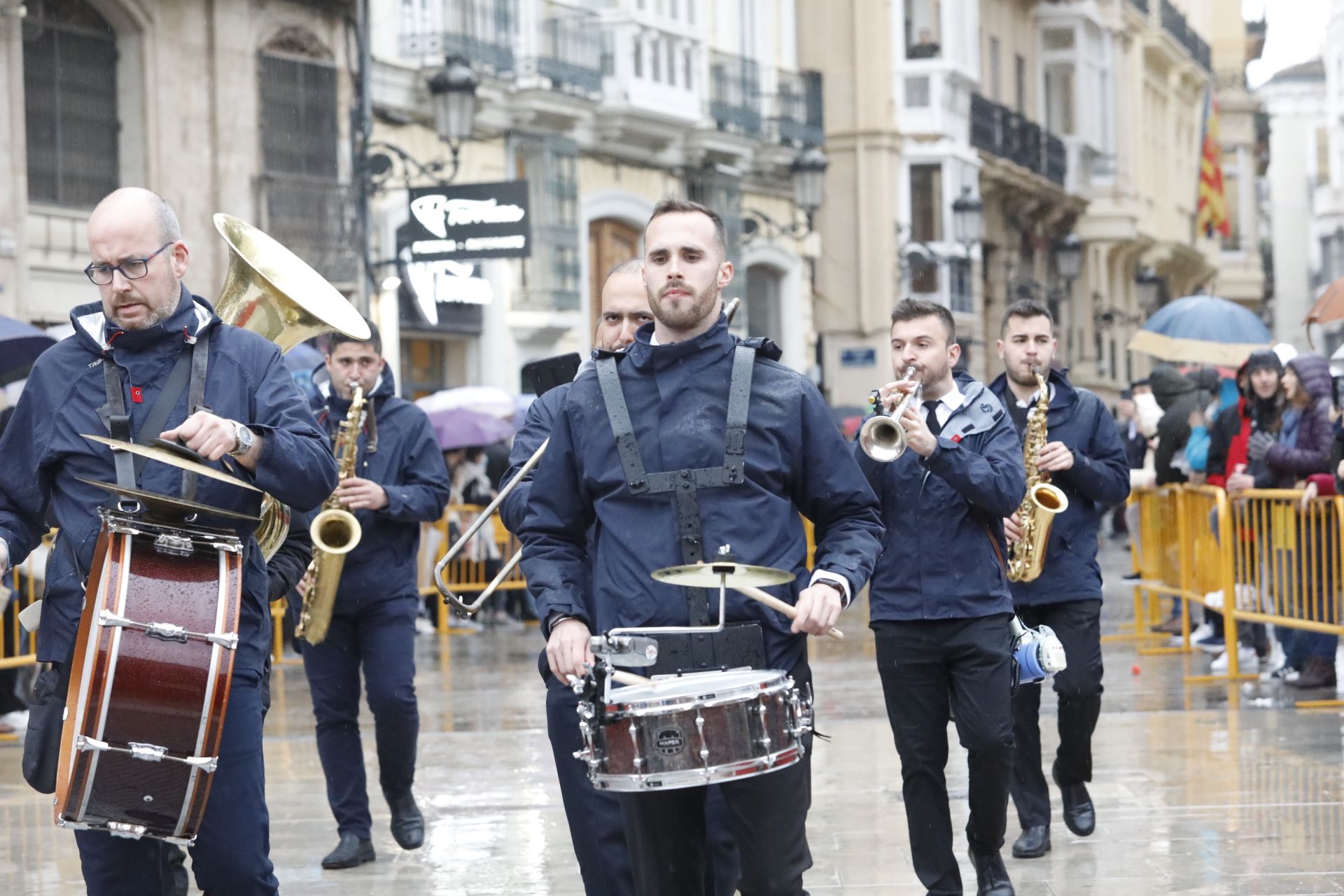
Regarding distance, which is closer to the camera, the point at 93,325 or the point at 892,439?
the point at 93,325

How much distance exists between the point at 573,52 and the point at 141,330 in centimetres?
2034

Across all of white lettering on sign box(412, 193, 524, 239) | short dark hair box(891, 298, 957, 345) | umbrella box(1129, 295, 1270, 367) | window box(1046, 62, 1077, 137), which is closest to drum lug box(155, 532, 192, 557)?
short dark hair box(891, 298, 957, 345)

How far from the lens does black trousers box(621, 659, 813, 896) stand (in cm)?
462

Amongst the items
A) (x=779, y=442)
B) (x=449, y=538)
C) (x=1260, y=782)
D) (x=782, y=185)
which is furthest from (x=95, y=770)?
(x=782, y=185)

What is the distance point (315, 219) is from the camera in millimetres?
20234

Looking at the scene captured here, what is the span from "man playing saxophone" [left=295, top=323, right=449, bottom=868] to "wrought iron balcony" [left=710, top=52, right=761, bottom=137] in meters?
20.7

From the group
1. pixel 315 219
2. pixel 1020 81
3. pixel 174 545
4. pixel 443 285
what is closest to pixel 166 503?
pixel 174 545

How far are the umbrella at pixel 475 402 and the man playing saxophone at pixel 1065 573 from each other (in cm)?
1067

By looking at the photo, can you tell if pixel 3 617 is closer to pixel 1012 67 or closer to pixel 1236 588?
pixel 1236 588

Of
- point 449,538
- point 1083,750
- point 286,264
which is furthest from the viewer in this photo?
point 449,538

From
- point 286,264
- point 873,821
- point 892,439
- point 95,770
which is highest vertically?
point 286,264

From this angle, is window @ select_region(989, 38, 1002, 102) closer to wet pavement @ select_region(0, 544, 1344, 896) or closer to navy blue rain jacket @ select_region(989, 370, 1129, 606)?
wet pavement @ select_region(0, 544, 1344, 896)

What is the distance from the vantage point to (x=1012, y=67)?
41969mm

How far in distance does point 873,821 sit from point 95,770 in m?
4.40
